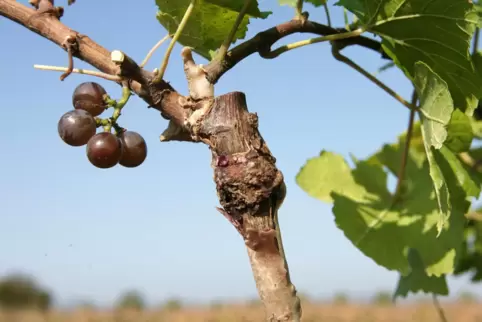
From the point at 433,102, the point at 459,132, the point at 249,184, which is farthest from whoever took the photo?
the point at 459,132

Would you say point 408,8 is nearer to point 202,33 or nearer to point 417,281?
point 202,33

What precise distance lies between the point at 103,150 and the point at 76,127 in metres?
0.05

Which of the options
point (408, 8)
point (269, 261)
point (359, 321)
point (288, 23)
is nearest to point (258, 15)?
point (288, 23)

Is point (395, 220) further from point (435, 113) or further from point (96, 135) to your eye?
point (96, 135)

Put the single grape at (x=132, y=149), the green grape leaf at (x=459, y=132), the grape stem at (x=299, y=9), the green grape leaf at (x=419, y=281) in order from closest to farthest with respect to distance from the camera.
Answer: the single grape at (x=132, y=149), the grape stem at (x=299, y=9), the green grape leaf at (x=459, y=132), the green grape leaf at (x=419, y=281)

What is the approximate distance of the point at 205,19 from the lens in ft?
2.92

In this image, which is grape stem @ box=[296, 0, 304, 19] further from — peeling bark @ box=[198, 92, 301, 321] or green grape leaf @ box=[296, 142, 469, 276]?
green grape leaf @ box=[296, 142, 469, 276]

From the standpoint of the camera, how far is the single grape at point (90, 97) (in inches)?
31.0

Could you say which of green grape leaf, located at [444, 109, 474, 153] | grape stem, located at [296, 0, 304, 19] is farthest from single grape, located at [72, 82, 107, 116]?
green grape leaf, located at [444, 109, 474, 153]

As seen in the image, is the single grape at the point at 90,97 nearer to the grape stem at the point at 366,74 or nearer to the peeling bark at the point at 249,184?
the peeling bark at the point at 249,184

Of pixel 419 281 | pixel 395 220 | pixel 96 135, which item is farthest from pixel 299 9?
pixel 419 281

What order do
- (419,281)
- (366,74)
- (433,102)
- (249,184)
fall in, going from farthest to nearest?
(419,281) < (366,74) < (433,102) < (249,184)

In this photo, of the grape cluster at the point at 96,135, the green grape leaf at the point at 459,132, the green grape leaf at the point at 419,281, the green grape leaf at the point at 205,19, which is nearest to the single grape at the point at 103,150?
the grape cluster at the point at 96,135

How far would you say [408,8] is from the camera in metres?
0.90
